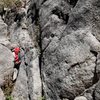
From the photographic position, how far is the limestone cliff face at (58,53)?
9164 millimetres

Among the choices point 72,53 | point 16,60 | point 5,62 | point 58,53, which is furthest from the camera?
point 16,60

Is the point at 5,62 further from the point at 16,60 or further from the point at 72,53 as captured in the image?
the point at 72,53

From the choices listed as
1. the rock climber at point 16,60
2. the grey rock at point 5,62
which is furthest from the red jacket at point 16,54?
the grey rock at point 5,62

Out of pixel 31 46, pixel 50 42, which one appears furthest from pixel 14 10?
pixel 50 42

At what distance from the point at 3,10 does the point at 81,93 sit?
38.0 ft

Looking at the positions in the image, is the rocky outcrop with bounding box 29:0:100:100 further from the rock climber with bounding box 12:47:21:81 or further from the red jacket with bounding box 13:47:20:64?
the red jacket with bounding box 13:47:20:64

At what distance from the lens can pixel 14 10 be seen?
18000 millimetres

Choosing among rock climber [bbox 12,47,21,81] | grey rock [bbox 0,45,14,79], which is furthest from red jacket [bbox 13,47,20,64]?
grey rock [bbox 0,45,14,79]

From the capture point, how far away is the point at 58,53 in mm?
10414

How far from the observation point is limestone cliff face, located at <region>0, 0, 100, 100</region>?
916 cm

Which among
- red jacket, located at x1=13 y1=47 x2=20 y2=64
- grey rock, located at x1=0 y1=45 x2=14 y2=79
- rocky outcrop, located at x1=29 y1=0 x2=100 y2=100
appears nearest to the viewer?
rocky outcrop, located at x1=29 y1=0 x2=100 y2=100

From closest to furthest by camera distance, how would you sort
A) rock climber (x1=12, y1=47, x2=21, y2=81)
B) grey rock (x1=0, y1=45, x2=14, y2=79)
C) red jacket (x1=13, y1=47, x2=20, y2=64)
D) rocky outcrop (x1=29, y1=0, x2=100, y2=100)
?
1. rocky outcrop (x1=29, y1=0, x2=100, y2=100)
2. grey rock (x1=0, y1=45, x2=14, y2=79)
3. rock climber (x1=12, y1=47, x2=21, y2=81)
4. red jacket (x1=13, y1=47, x2=20, y2=64)

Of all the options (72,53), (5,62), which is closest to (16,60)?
(5,62)

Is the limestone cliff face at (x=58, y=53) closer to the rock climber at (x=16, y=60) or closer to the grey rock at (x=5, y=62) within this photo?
the grey rock at (x=5, y=62)
